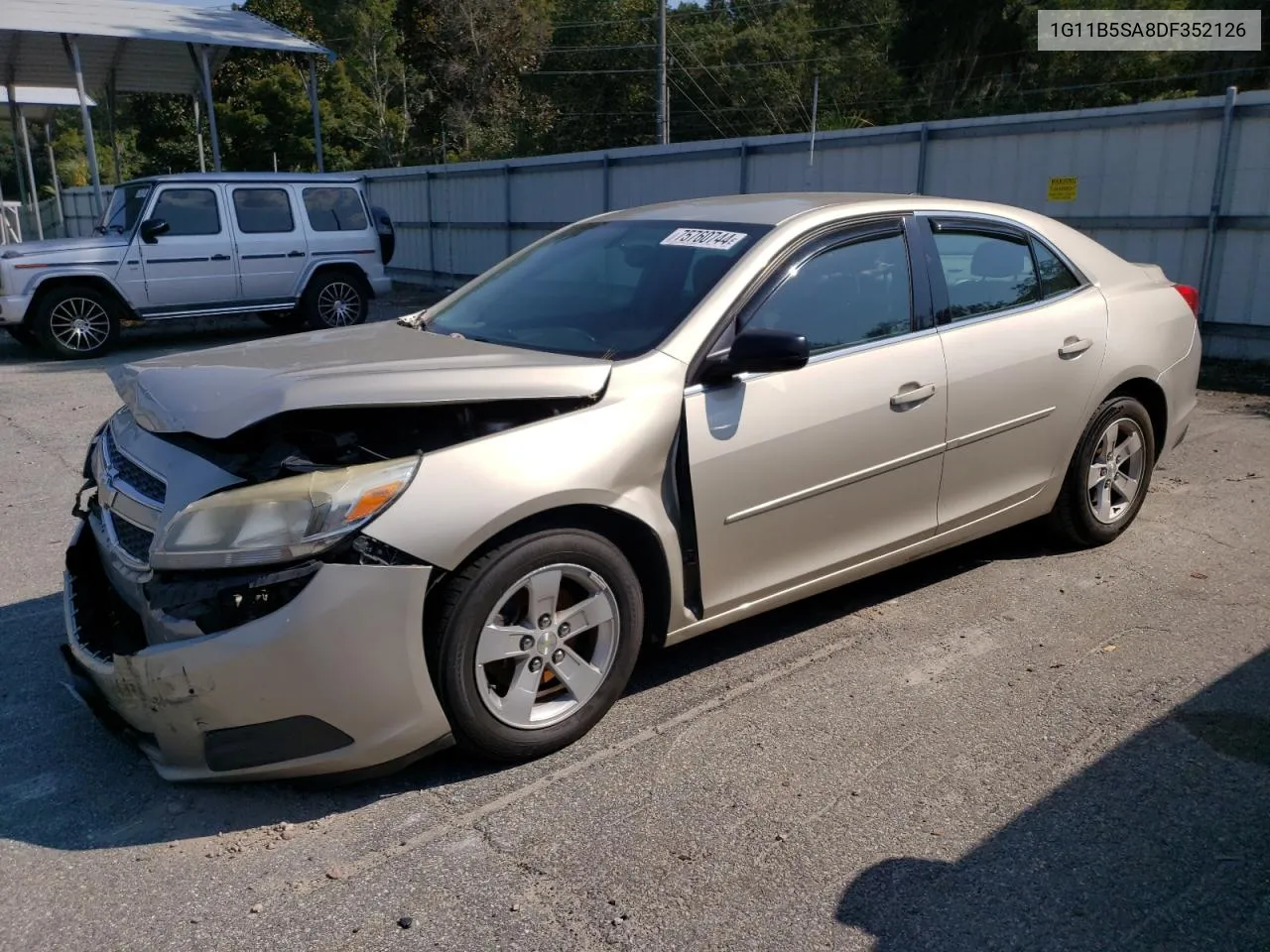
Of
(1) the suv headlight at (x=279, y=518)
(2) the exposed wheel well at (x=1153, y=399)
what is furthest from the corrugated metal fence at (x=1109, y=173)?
(1) the suv headlight at (x=279, y=518)

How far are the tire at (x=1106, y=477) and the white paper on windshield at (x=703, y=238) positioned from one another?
199 cm

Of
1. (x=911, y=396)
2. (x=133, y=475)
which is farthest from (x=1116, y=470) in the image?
(x=133, y=475)

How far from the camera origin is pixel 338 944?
249cm

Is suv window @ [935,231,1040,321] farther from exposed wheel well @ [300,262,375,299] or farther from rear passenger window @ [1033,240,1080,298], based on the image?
exposed wheel well @ [300,262,375,299]

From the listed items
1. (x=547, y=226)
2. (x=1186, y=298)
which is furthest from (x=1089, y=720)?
(x=547, y=226)

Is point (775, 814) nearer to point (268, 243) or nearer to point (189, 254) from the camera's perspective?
point (189, 254)

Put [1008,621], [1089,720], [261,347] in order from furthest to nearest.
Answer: [1008,621] → [261,347] → [1089,720]

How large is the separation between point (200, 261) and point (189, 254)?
0.15m

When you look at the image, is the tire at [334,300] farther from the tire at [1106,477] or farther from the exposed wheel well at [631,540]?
the exposed wheel well at [631,540]

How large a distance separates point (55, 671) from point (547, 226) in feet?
44.7

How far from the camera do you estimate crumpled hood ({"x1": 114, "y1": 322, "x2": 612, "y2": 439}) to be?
3.00 meters

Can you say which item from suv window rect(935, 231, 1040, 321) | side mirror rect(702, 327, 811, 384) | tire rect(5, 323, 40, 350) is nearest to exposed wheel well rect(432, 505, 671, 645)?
side mirror rect(702, 327, 811, 384)

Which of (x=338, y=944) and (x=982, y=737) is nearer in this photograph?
(x=338, y=944)

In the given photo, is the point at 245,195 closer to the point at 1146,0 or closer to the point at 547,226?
→ the point at 547,226
